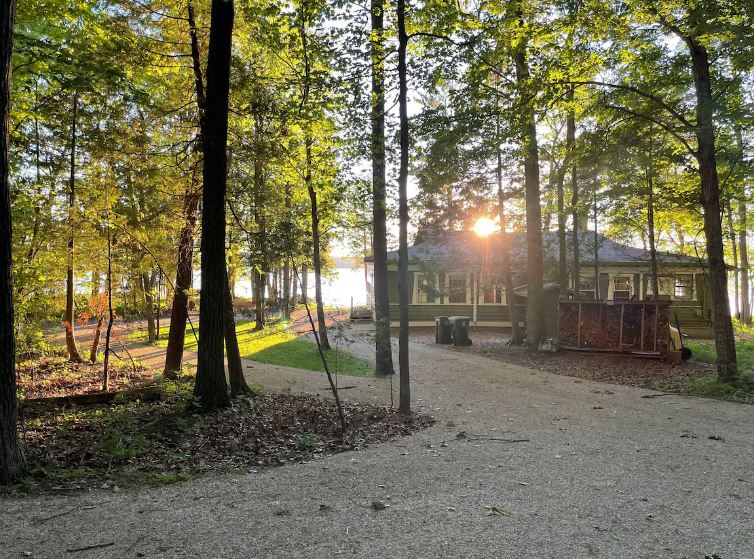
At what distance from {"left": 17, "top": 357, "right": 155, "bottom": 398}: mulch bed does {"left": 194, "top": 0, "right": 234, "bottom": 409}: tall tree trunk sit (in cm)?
371

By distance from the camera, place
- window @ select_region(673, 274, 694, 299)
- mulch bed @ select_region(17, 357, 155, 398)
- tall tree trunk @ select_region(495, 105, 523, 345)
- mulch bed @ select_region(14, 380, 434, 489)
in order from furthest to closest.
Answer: window @ select_region(673, 274, 694, 299) → tall tree trunk @ select_region(495, 105, 523, 345) → mulch bed @ select_region(17, 357, 155, 398) → mulch bed @ select_region(14, 380, 434, 489)

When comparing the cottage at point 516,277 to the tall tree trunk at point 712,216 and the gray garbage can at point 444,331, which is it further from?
the tall tree trunk at point 712,216

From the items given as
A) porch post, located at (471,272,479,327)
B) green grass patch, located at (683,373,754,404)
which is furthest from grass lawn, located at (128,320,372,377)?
porch post, located at (471,272,479,327)

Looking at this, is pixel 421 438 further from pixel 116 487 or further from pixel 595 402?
pixel 595 402

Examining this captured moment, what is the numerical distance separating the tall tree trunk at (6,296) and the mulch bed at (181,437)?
28cm

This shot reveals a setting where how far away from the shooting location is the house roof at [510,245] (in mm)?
19172

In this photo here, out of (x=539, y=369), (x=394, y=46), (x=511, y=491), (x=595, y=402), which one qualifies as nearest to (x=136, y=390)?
(x=511, y=491)

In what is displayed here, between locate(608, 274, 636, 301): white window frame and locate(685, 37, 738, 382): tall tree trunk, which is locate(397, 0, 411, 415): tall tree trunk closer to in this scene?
locate(685, 37, 738, 382): tall tree trunk

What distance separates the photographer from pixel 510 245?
63.7 ft

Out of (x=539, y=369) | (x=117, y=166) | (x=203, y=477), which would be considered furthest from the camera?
(x=539, y=369)

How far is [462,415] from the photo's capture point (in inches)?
291

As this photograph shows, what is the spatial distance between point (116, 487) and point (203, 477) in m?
0.72

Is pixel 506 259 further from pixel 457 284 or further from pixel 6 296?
pixel 6 296

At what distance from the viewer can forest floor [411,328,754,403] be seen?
9.11 metres
